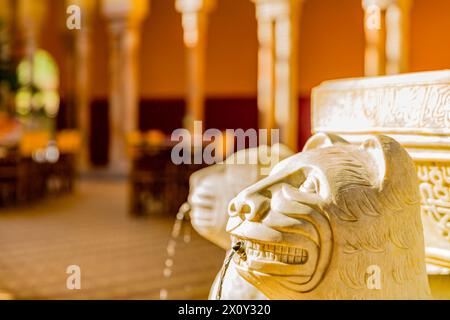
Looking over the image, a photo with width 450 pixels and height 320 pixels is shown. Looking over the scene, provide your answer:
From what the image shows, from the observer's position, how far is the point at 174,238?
6160 mm

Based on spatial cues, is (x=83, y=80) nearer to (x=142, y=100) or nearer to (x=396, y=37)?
(x=142, y=100)

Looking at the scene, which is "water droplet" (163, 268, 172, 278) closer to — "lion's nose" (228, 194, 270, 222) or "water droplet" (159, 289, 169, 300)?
"water droplet" (159, 289, 169, 300)

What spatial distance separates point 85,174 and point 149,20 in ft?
14.1

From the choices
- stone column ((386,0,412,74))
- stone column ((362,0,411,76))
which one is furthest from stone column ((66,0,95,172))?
stone column ((386,0,412,74))

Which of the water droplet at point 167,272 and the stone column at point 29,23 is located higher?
the stone column at point 29,23

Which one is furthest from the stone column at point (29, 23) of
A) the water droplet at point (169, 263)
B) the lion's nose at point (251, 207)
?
the lion's nose at point (251, 207)

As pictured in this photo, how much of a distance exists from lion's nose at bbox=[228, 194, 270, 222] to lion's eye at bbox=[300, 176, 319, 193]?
Answer: 112 millimetres

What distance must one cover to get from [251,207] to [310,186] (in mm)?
181

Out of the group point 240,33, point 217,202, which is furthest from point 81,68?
point 217,202

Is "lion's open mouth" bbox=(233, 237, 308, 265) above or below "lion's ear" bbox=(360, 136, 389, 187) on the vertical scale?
below

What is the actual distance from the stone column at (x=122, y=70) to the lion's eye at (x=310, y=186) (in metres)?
11.7

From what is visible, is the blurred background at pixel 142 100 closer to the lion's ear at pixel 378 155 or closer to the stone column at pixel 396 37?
the stone column at pixel 396 37

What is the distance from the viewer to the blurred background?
5047 mm

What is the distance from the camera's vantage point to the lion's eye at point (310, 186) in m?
1.60
